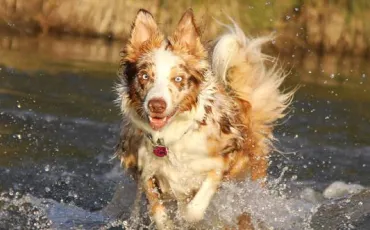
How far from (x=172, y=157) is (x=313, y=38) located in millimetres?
17136

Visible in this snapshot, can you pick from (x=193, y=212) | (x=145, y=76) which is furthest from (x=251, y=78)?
(x=145, y=76)

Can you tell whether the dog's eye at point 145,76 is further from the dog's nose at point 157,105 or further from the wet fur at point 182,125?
the dog's nose at point 157,105

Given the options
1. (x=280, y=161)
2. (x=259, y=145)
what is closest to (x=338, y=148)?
(x=280, y=161)

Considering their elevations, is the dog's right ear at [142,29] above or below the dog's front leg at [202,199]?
above

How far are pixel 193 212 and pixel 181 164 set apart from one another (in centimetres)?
39

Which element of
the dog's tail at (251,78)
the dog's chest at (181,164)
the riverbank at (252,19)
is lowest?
the riverbank at (252,19)

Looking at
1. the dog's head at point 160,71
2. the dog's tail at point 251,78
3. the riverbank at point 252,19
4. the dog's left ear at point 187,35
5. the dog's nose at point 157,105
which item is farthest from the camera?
the riverbank at point 252,19

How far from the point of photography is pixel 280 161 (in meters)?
10.6

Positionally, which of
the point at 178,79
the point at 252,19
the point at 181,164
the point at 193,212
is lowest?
the point at 252,19

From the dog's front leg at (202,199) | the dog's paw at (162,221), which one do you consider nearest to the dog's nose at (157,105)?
the dog's front leg at (202,199)

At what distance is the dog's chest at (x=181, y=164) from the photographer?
270 inches

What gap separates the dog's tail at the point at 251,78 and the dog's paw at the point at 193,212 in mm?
1155

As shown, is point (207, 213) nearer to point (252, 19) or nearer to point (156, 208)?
point (156, 208)

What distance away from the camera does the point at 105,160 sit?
10.4m
